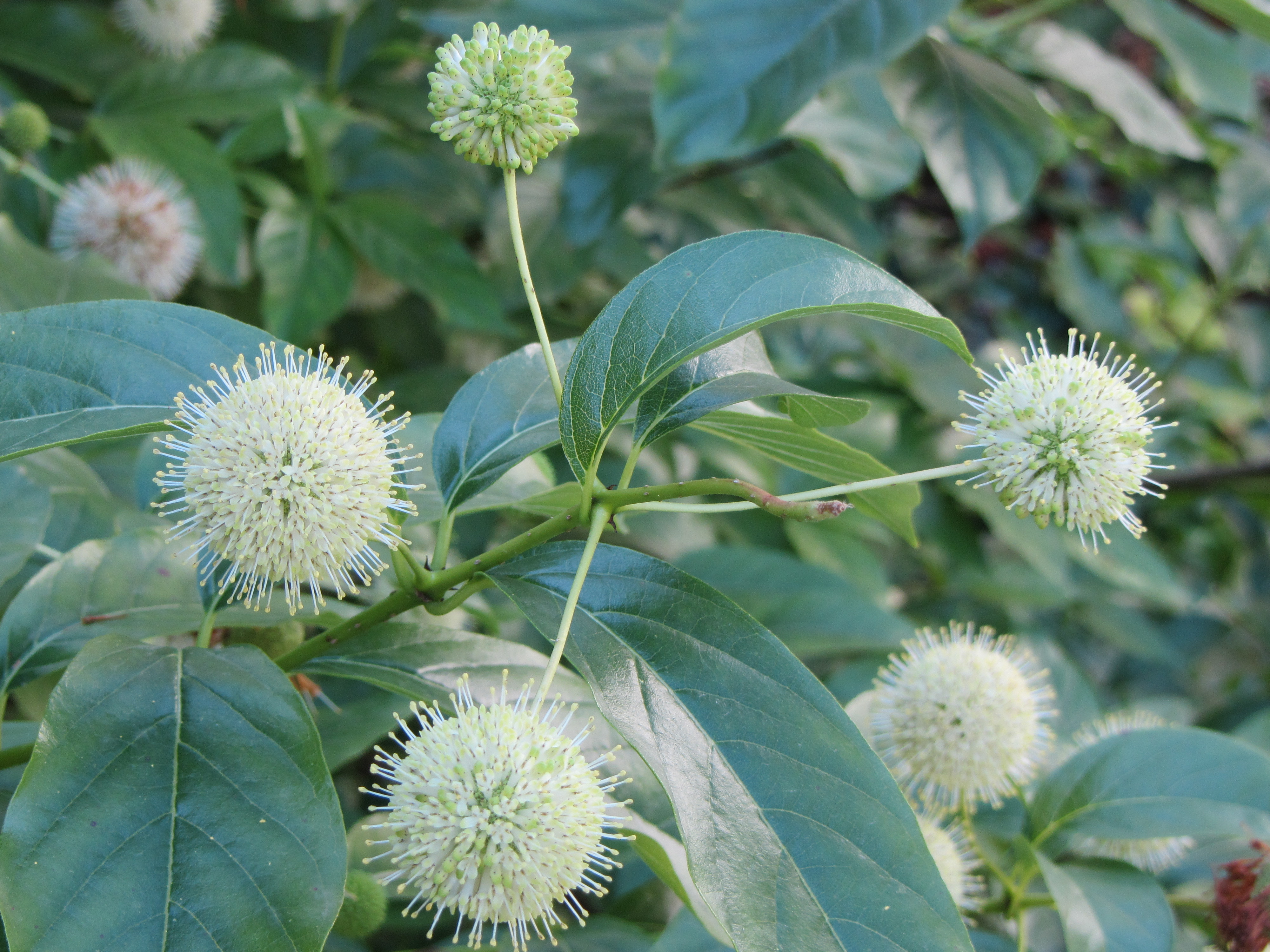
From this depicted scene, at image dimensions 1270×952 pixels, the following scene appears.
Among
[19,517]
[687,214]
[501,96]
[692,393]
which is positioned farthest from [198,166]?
[692,393]

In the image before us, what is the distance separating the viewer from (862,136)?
2172 millimetres

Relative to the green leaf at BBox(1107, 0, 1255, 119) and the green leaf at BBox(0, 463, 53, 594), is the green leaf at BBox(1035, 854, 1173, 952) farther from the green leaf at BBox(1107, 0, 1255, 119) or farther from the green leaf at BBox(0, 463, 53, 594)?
the green leaf at BBox(1107, 0, 1255, 119)

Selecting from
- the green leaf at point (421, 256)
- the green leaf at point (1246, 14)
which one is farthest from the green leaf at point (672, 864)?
the green leaf at point (1246, 14)

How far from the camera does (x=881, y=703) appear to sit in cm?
146

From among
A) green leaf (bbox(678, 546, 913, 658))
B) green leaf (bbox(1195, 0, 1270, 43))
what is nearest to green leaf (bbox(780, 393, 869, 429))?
green leaf (bbox(678, 546, 913, 658))

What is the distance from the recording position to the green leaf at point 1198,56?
241 cm

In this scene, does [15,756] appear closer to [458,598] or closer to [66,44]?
[458,598]

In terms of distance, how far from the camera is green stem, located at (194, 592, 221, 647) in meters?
1.04

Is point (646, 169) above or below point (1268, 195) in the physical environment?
below

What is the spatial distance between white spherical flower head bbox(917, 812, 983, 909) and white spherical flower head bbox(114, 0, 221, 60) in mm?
2120

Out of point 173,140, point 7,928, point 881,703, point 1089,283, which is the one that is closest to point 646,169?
point 173,140

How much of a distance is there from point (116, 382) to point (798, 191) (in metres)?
1.89

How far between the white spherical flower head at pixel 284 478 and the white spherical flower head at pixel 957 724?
2.71 feet

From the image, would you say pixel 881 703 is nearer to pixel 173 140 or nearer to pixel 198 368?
pixel 198 368
